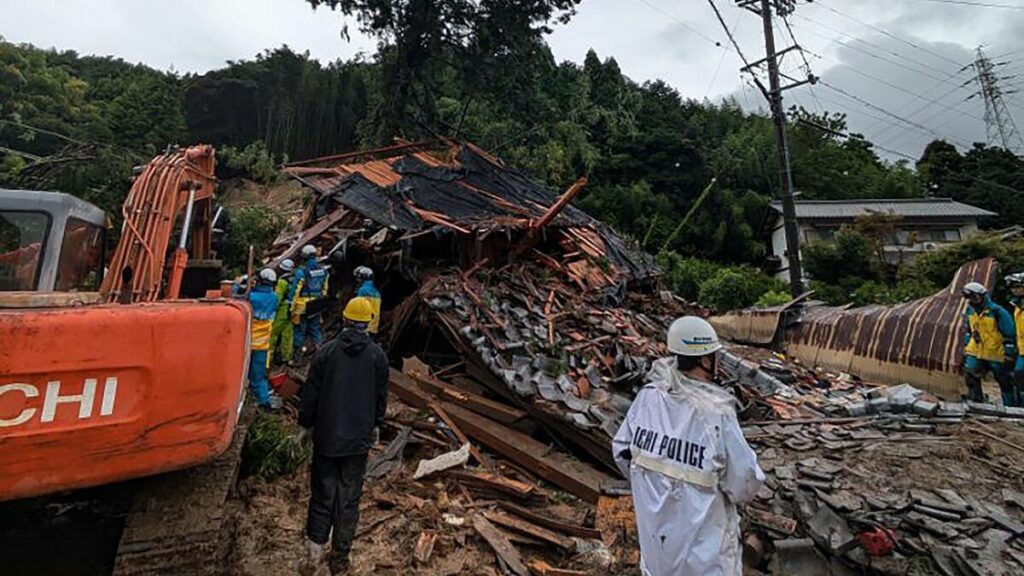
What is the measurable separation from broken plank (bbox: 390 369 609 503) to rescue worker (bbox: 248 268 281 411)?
5.26ft

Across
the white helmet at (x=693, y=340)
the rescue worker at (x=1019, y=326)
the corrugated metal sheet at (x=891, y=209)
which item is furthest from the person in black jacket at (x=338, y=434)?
the corrugated metal sheet at (x=891, y=209)

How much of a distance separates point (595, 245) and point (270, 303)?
6.35 m

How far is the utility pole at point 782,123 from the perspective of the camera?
550 inches

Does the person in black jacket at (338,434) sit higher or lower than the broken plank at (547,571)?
higher

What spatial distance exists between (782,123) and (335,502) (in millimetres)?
15076

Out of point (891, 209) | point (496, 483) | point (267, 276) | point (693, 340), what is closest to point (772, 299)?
point (891, 209)

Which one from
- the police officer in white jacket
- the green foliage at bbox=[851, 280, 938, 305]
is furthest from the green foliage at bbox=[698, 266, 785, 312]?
the police officer in white jacket

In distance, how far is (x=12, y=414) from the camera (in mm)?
2234

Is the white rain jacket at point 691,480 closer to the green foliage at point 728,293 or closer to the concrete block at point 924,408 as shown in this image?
the concrete block at point 924,408

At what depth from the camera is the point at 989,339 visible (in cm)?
647

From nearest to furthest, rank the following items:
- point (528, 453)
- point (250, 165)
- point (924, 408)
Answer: point (528, 453), point (924, 408), point (250, 165)

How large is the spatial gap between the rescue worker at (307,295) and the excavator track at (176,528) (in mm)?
4214

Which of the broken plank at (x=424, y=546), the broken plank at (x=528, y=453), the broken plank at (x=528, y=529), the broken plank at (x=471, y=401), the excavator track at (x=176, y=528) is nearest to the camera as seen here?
the excavator track at (x=176, y=528)

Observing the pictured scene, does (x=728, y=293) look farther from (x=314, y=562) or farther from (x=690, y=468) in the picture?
(x=690, y=468)
